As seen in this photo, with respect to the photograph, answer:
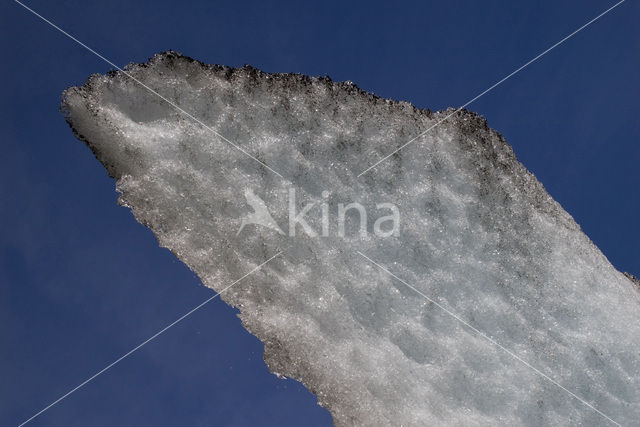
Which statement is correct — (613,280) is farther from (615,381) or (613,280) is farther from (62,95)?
(62,95)

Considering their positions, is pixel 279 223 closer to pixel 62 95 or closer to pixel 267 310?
pixel 267 310

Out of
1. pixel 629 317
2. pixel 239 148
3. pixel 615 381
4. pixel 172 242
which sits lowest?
pixel 172 242

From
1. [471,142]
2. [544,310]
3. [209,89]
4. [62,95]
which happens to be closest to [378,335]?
[544,310]

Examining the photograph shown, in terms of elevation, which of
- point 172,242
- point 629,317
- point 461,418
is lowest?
point 172,242

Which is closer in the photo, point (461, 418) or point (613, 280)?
point (461, 418)

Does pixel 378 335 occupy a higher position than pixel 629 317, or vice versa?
pixel 629 317

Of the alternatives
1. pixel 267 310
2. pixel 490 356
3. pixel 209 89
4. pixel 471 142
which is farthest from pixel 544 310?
pixel 209 89
